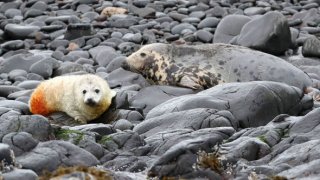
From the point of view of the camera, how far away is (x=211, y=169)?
4.82 metres

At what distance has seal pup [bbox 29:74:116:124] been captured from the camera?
8.75 metres

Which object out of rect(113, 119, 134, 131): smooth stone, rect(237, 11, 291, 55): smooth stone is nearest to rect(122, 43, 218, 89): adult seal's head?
rect(237, 11, 291, 55): smooth stone

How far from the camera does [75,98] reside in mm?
8812

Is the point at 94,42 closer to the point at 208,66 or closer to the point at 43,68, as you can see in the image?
the point at 43,68

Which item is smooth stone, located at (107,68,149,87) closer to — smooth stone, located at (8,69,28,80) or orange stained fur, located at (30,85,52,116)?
smooth stone, located at (8,69,28,80)

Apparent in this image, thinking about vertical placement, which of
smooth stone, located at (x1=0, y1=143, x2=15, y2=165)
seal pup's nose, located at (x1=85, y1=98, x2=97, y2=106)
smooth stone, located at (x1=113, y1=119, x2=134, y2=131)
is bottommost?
seal pup's nose, located at (x1=85, y1=98, x2=97, y2=106)

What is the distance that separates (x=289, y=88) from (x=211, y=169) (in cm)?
313

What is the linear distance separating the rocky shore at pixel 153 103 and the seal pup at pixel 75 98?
0.09 meters

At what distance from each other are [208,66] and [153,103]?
1420 millimetres

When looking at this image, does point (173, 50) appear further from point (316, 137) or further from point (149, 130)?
point (316, 137)

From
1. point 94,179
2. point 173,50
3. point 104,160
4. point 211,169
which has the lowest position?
point 173,50

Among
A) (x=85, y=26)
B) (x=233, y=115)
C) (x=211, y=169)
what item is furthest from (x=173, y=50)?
(x=211, y=169)

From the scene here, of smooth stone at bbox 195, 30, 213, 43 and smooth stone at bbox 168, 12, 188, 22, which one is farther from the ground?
smooth stone at bbox 195, 30, 213, 43

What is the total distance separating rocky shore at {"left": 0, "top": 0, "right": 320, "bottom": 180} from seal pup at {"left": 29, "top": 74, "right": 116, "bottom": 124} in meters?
0.09
